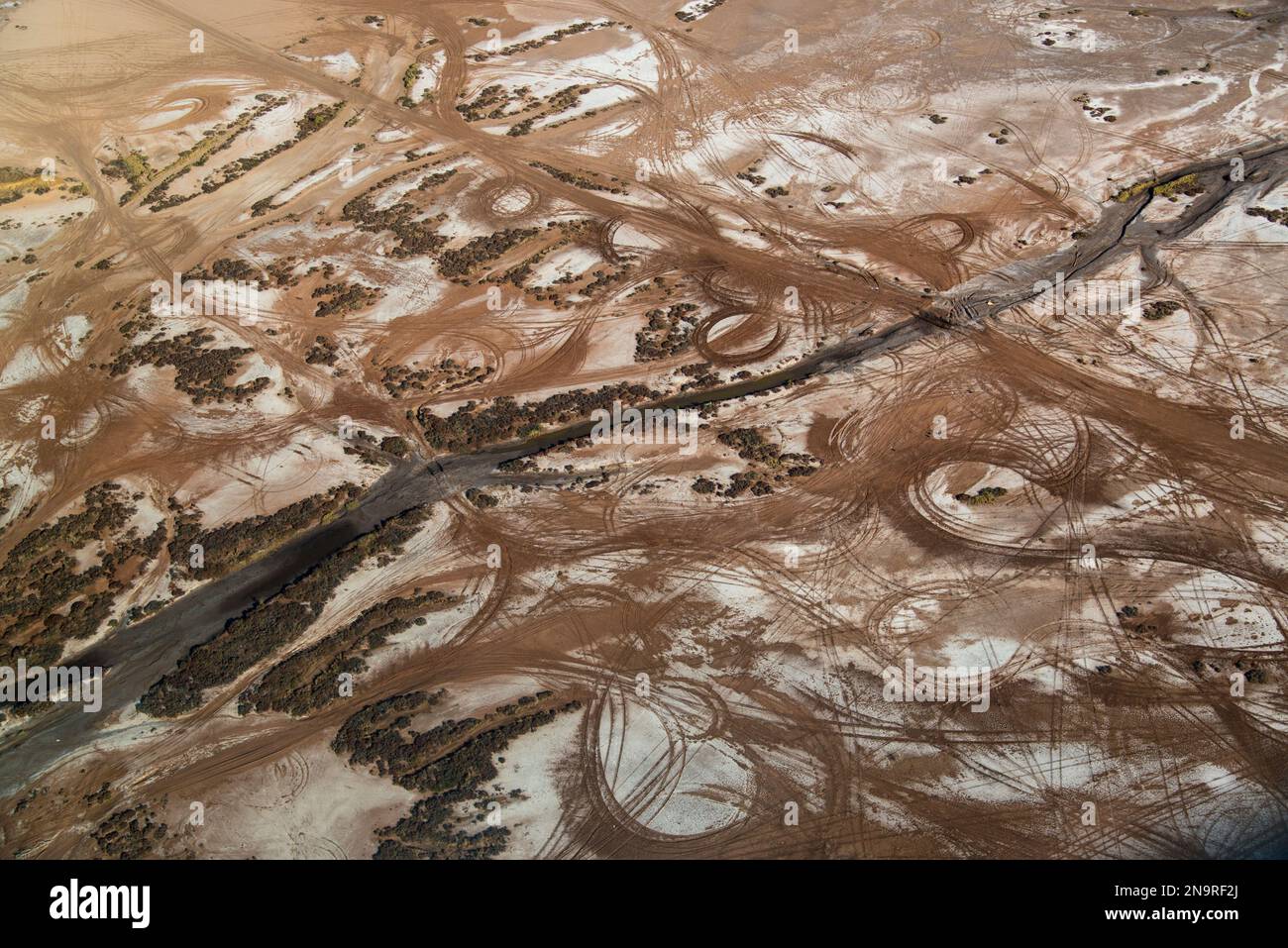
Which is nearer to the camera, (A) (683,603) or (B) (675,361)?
(A) (683,603)

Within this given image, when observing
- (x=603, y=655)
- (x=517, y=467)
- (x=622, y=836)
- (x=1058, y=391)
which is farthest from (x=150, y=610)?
(x=1058, y=391)

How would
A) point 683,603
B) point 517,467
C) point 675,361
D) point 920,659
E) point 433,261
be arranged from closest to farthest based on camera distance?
1. point 920,659
2. point 683,603
3. point 517,467
4. point 675,361
5. point 433,261

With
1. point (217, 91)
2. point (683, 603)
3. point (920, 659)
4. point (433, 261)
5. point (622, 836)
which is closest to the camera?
point (622, 836)

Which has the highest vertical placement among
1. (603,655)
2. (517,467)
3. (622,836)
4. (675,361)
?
(675,361)

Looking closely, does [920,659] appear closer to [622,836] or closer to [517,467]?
[622,836]

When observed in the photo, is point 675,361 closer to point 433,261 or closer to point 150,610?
point 433,261

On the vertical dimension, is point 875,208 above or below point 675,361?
above
